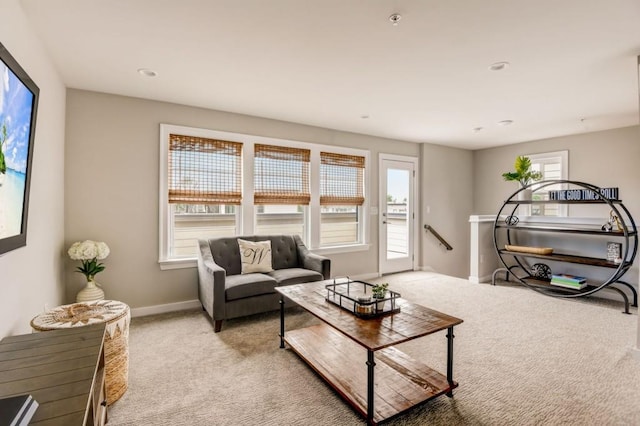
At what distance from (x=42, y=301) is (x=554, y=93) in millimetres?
5146

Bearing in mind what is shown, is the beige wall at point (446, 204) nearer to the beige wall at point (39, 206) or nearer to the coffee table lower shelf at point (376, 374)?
the coffee table lower shelf at point (376, 374)

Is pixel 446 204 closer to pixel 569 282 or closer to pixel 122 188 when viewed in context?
pixel 569 282

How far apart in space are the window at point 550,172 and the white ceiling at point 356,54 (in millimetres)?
1238

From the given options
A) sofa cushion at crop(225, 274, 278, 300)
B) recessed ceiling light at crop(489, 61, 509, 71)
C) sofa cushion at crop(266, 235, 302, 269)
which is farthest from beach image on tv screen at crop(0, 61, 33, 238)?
recessed ceiling light at crop(489, 61, 509, 71)

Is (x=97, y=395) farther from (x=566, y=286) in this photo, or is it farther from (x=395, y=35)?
(x=566, y=286)

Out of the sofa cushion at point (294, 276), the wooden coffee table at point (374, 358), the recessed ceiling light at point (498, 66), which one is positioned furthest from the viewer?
the sofa cushion at point (294, 276)

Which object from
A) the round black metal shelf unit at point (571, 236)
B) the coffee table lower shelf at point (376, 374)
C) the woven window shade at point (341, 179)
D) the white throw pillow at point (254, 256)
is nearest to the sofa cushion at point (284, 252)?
the white throw pillow at point (254, 256)

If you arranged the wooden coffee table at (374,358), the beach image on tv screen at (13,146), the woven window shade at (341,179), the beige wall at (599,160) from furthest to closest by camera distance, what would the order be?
the woven window shade at (341,179)
the beige wall at (599,160)
the wooden coffee table at (374,358)
the beach image on tv screen at (13,146)

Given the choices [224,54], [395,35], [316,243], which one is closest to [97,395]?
[224,54]

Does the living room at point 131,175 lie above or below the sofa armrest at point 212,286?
above

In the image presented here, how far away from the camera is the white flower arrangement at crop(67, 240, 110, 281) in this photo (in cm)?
294

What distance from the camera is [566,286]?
424 centimetres

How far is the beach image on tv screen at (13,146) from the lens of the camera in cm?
149

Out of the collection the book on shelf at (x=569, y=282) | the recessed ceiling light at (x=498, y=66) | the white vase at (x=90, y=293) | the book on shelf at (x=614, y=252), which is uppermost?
the recessed ceiling light at (x=498, y=66)
